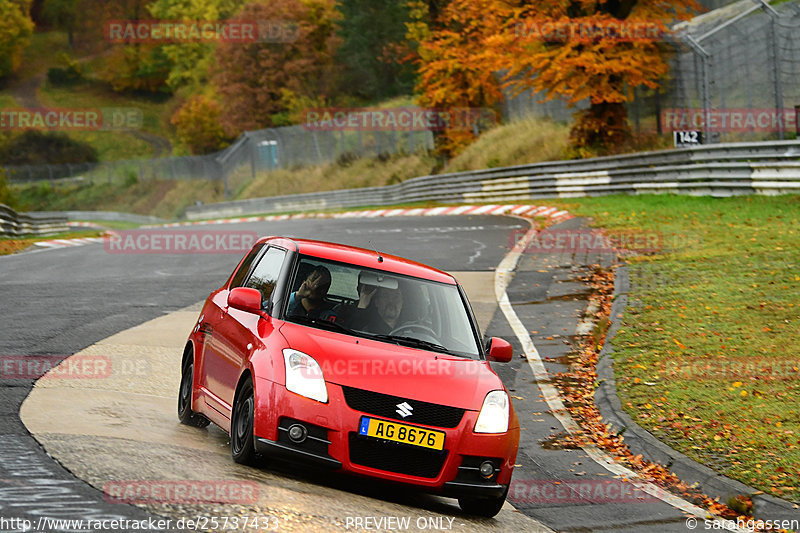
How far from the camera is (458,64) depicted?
4716cm

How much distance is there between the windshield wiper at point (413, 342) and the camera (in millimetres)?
7746

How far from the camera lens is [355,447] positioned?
7.00 metres

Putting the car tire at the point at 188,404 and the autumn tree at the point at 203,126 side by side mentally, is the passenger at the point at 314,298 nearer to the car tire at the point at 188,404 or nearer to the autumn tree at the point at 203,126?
the car tire at the point at 188,404

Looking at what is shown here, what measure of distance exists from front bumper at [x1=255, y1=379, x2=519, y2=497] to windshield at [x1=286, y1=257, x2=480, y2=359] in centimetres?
84

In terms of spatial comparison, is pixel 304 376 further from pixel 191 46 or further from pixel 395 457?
pixel 191 46

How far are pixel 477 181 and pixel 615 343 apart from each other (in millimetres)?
28733

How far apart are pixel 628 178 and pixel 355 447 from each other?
2763 cm

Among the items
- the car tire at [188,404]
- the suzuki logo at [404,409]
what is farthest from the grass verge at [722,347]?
the car tire at [188,404]

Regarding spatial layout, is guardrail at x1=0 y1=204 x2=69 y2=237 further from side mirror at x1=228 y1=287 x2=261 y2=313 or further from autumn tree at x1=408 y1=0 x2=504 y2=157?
side mirror at x1=228 y1=287 x2=261 y2=313

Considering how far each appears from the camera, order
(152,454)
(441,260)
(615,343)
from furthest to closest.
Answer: (441,260)
(615,343)
(152,454)

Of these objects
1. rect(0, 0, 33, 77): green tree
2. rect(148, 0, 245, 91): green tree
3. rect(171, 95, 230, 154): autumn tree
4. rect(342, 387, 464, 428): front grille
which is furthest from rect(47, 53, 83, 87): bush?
rect(342, 387, 464, 428): front grille

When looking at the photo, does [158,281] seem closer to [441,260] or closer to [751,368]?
[441,260]

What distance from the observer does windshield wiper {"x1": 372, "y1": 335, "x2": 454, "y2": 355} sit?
775 cm

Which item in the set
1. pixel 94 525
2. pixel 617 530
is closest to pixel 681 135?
pixel 617 530
